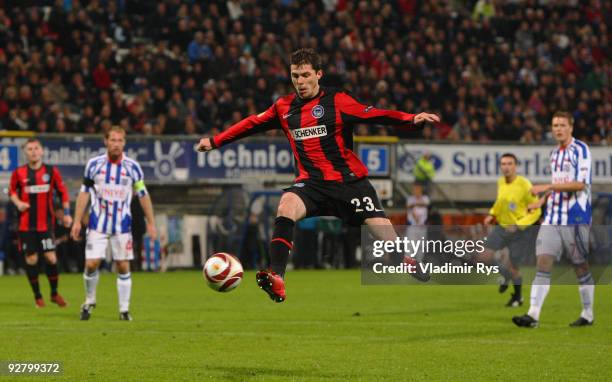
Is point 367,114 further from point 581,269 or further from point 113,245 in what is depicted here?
point 113,245

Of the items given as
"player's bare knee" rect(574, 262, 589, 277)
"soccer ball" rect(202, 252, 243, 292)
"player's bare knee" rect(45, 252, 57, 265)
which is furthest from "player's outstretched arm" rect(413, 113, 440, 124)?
"player's bare knee" rect(45, 252, 57, 265)

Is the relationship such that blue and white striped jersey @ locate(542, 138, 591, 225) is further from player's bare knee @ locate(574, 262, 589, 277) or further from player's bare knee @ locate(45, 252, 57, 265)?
player's bare knee @ locate(45, 252, 57, 265)

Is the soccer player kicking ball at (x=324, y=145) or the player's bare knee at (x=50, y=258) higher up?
the soccer player kicking ball at (x=324, y=145)

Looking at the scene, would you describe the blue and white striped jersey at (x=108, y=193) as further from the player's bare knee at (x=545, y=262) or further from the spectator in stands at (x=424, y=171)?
the spectator in stands at (x=424, y=171)

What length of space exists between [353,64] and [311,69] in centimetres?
2010

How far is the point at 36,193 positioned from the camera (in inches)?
644

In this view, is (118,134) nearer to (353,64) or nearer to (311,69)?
(311,69)

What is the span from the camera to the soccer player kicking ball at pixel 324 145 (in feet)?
30.6

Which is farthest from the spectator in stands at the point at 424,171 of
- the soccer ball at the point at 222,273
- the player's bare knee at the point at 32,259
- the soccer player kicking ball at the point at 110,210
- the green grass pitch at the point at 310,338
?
the soccer ball at the point at 222,273

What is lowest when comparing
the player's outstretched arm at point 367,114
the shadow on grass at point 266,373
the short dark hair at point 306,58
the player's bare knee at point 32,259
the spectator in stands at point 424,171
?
the shadow on grass at point 266,373

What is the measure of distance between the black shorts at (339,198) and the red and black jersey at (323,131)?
7 centimetres

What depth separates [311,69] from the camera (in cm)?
932

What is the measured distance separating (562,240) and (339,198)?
13.7 feet

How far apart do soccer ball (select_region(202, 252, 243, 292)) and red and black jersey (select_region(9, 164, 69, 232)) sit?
25.8 ft
